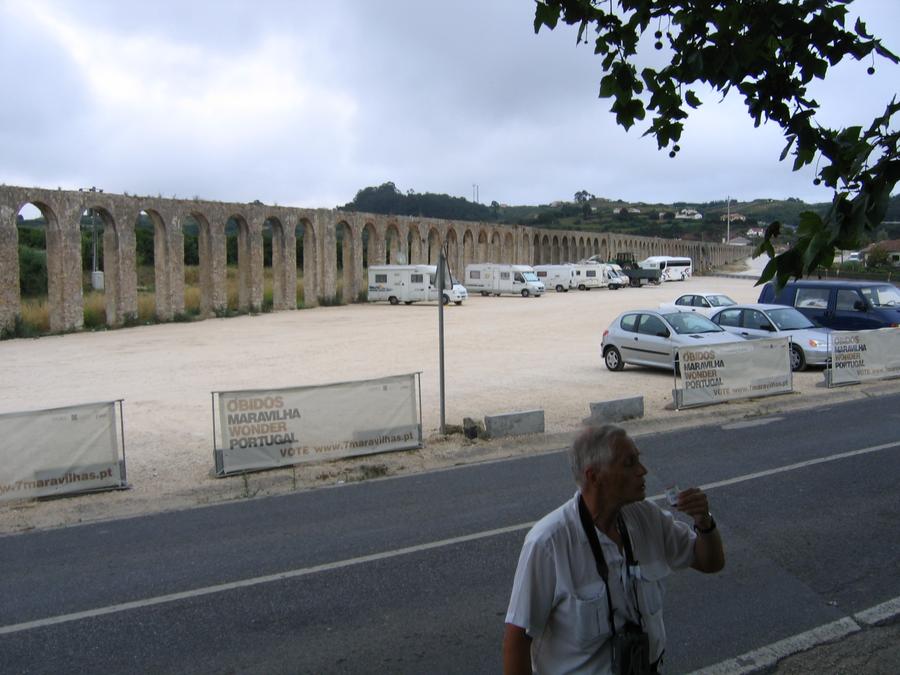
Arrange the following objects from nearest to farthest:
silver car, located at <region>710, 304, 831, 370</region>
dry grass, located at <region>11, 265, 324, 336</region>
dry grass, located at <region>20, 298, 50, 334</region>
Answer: silver car, located at <region>710, 304, 831, 370</region> < dry grass, located at <region>20, 298, 50, 334</region> < dry grass, located at <region>11, 265, 324, 336</region>

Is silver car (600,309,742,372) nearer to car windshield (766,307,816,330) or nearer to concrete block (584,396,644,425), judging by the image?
car windshield (766,307,816,330)

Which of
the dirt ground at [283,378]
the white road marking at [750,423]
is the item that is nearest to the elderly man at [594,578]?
the dirt ground at [283,378]

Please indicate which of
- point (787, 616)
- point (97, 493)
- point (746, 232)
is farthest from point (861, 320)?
point (746, 232)

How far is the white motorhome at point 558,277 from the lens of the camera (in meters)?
65.2

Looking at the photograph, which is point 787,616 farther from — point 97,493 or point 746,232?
point 746,232

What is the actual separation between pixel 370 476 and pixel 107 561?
144 inches

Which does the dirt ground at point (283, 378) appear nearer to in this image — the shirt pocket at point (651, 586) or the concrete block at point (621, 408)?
the concrete block at point (621, 408)

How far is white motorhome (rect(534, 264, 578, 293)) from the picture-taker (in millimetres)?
65188

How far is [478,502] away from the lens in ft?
27.4

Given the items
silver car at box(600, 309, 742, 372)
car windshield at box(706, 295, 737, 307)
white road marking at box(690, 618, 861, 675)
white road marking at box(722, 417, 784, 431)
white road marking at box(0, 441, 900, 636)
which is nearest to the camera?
white road marking at box(690, 618, 861, 675)

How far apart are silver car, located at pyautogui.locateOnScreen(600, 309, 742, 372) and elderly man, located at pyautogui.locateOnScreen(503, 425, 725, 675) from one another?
47.8ft

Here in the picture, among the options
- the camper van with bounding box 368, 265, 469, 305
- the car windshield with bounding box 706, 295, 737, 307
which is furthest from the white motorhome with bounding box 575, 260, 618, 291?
the car windshield with bounding box 706, 295, 737, 307

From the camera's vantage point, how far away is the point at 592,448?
9.88 feet

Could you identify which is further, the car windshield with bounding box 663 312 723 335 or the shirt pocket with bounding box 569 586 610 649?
the car windshield with bounding box 663 312 723 335
